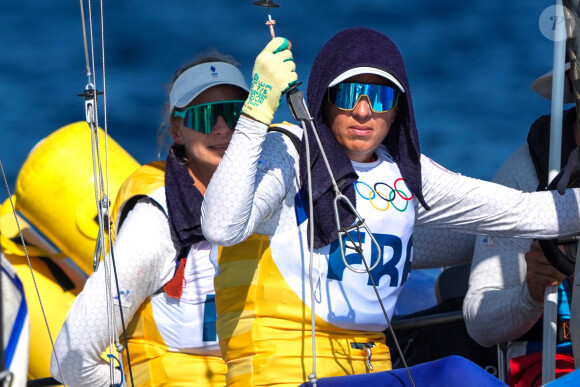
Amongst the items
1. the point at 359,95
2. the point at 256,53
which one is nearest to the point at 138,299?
the point at 359,95

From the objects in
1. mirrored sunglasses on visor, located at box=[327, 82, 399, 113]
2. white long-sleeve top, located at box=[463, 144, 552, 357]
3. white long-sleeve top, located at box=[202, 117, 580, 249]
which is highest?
mirrored sunglasses on visor, located at box=[327, 82, 399, 113]

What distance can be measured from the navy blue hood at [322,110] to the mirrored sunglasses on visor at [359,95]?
26 millimetres

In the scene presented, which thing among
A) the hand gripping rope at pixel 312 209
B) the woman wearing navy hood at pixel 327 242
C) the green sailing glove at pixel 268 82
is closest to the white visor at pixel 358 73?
the woman wearing navy hood at pixel 327 242

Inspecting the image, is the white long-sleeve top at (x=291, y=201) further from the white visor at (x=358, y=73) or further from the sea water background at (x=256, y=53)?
the sea water background at (x=256, y=53)

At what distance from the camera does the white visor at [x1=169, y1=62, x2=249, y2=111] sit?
8.89 ft

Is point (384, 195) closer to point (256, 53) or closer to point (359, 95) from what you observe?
point (359, 95)

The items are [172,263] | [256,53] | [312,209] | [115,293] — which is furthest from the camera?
[256,53]

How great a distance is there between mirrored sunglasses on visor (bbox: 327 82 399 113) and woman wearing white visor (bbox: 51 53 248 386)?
494 mm

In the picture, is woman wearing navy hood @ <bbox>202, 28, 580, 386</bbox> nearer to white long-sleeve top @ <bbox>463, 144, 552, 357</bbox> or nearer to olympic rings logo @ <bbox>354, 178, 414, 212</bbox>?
olympic rings logo @ <bbox>354, 178, 414, 212</bbox>

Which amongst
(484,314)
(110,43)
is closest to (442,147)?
(110,43)


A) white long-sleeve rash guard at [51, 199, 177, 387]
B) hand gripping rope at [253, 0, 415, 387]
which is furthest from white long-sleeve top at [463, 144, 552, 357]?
white long-sleeve rash guard at [51, 199, 177, 387]

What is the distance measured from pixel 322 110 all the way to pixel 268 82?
0.99ft

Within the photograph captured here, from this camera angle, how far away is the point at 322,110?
7.64 feet

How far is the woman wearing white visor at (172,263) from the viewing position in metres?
2.57
